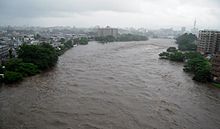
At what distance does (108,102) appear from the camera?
6098 millimetres

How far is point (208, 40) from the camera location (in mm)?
15391

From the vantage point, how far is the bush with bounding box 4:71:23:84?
7363 mm

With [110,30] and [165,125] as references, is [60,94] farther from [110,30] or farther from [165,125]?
[110,30]

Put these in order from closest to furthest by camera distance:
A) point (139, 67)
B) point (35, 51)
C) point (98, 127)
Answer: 1. point (98, 127)
2. point (35, 51)
3. point (139, 67)

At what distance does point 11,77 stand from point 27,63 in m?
1.39

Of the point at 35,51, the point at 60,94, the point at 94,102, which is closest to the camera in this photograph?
the point at 94,102

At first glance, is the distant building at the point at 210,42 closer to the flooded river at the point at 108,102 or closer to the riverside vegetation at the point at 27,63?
the flooded river at the point at 108,102

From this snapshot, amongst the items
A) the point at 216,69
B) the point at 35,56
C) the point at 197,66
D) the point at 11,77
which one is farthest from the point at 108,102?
the point at 197,66

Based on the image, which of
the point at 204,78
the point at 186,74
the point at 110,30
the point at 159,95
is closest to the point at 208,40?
the point at 186,74

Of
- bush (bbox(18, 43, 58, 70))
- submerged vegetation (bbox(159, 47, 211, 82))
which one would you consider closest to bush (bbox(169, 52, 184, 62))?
submerged vegetation (bbox(159, 47, 211, 82))

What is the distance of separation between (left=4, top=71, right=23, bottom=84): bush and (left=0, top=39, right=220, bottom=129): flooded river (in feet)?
0.81

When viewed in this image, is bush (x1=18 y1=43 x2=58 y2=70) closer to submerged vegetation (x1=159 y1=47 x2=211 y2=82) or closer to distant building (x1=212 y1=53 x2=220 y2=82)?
submerged vegetation (x1=159 y1=47 x2=211 y2=82)

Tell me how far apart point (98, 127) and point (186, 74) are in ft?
20.0

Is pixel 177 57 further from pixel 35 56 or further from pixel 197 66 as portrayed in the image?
pixel 35 56
